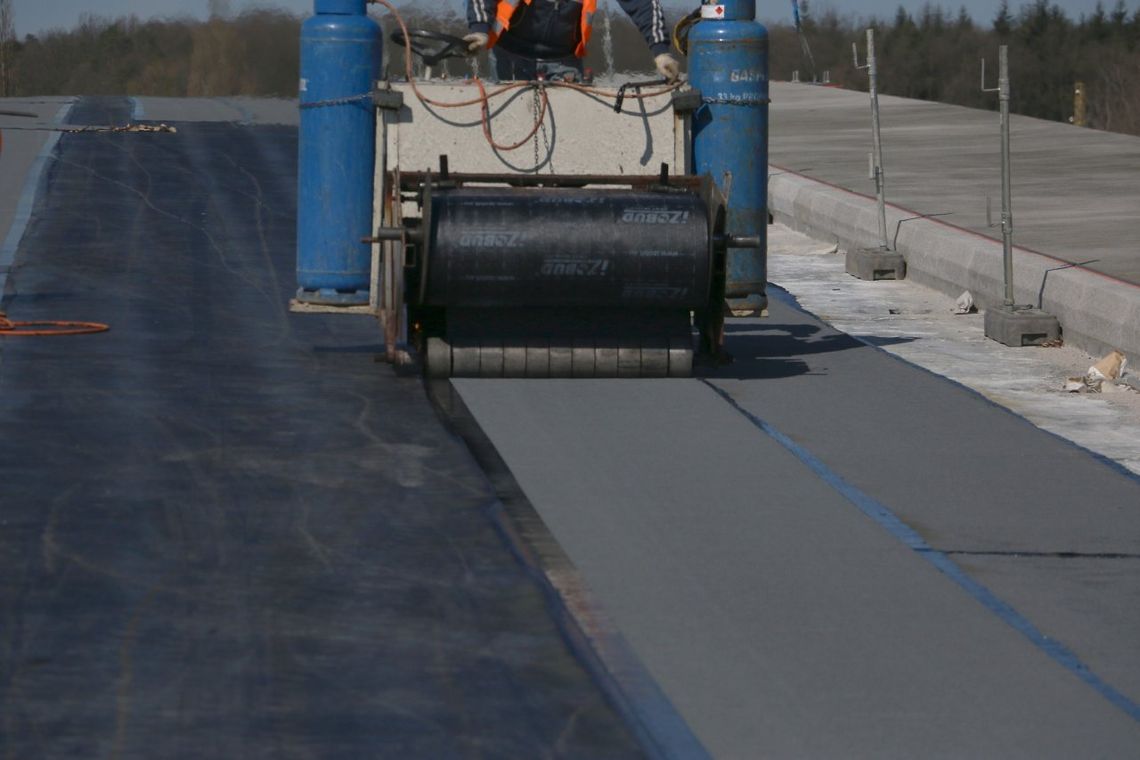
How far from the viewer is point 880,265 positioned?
648 inches

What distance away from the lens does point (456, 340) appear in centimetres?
1109

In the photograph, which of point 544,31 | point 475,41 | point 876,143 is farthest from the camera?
point 876,143

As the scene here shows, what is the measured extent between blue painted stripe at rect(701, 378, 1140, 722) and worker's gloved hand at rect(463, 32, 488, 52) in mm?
3395

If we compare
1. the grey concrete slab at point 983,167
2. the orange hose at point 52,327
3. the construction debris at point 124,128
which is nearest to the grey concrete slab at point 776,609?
the orange hose at point 52,327

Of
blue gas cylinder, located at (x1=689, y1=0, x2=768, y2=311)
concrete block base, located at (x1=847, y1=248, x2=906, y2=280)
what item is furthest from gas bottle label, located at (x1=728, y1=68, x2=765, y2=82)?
concrete block base, located at (x1=847, y1=248, x2=906, y2=280)

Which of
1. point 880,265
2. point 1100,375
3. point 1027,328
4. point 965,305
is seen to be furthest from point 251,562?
point 880,265

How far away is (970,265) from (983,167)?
27.1 ft

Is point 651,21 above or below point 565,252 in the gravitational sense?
above

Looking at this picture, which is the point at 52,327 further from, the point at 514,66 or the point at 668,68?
the point at 668,68

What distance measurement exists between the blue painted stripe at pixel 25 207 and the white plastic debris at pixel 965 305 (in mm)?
6567

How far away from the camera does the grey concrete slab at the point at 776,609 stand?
5812 mm

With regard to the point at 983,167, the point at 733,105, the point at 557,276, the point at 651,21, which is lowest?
the point at 557,276

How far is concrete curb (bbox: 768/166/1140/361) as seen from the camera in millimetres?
12562

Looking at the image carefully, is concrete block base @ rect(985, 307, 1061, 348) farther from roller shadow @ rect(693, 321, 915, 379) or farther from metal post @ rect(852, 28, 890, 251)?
metal post @ rect(852, 28, 890, 251)
